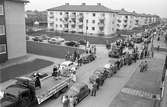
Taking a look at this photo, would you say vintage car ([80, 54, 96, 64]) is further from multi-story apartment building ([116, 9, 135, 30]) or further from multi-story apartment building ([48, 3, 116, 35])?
multi-story apartment building ([116, 9, 135, 30])

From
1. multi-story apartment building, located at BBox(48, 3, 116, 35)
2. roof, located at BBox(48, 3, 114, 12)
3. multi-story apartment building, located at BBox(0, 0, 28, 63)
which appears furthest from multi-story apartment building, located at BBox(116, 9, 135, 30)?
multi-story apartment building, located at BBox(0, 0, 28, 63)

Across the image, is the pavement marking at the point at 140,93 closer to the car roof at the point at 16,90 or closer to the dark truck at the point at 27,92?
the dark truck at the point at 27,92

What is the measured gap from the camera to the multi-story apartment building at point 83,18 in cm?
5857

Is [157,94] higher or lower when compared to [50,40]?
lower

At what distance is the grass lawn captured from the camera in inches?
773

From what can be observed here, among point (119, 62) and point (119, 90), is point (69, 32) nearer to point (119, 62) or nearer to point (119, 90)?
point (119, 62)

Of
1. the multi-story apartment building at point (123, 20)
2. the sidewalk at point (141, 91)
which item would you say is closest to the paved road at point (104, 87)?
the sidewalk at point (141, 91)

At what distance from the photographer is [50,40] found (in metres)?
44.0

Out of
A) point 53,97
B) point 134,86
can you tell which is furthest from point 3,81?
point 134,86

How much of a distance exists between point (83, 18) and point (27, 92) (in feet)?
171

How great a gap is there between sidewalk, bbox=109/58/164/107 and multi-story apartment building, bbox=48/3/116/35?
37737mm

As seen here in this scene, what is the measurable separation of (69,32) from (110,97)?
52.3m

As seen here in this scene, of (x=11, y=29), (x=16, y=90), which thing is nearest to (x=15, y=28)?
(x=11, y=29)

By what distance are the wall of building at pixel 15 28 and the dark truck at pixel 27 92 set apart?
1366 cm
